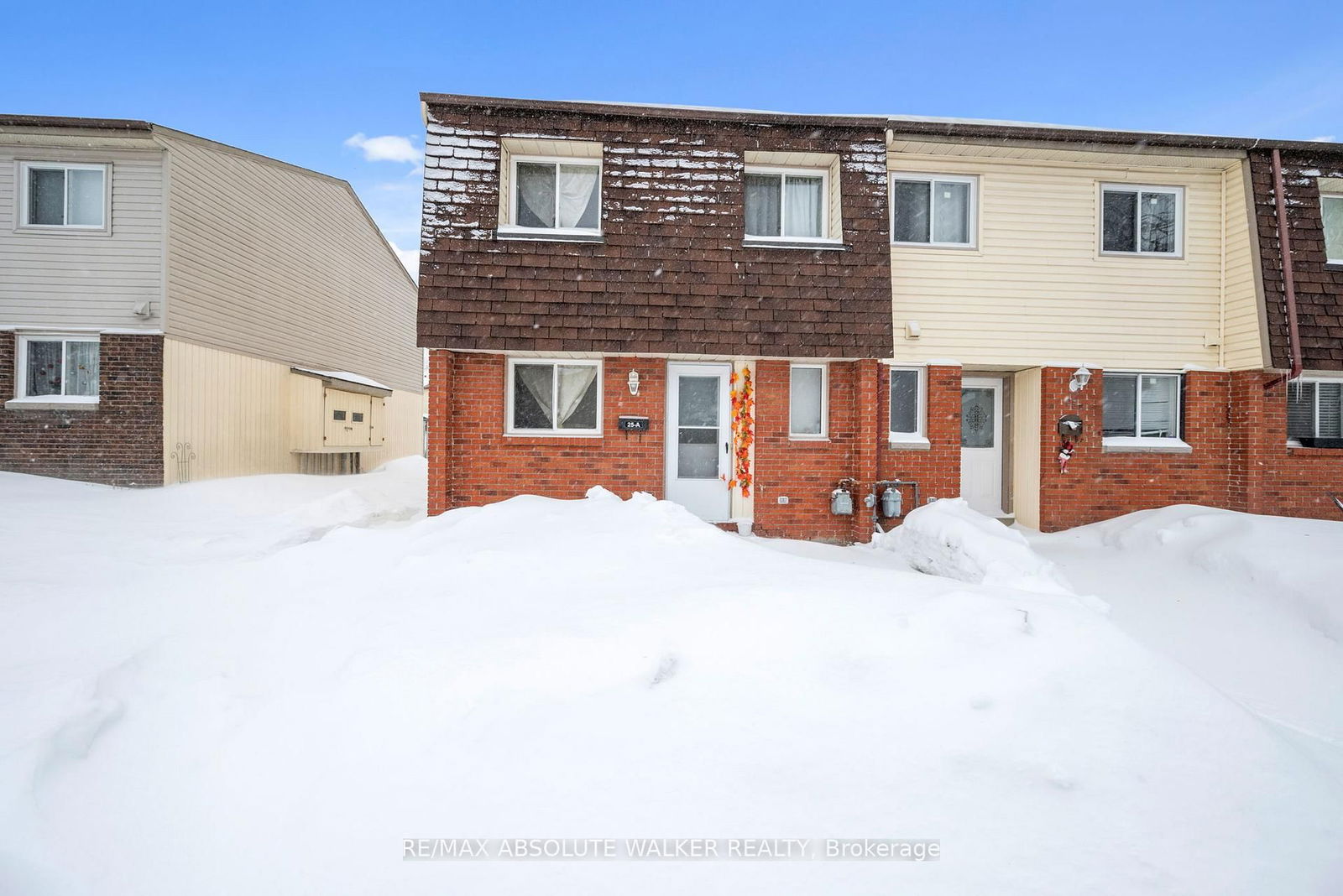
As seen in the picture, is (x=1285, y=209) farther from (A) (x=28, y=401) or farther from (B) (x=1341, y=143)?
(A) (x=28, y=401)

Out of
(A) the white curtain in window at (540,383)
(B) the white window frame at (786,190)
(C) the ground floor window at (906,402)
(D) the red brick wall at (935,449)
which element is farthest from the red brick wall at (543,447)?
(C) the ground floor window at (906,402)

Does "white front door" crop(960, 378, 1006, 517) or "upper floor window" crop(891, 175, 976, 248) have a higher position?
"upper floor window" crop(891, 175, 976, 248)

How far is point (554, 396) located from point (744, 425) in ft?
8.93

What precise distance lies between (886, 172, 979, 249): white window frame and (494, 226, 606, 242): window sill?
435cm

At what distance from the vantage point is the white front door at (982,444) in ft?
30.6

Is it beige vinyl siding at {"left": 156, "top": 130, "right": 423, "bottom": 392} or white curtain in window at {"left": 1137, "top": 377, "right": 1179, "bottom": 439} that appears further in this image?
beige vinyl siding at {"left": 156, "top": 130, "right": 423, "bottom": 392}

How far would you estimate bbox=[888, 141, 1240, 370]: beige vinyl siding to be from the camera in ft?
28.1

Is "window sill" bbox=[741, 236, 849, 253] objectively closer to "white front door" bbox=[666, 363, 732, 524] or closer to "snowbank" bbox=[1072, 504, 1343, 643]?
"white front door" bbox=[666, 363, 732, 524]

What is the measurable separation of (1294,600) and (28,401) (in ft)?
54.9

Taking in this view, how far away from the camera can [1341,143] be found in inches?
336

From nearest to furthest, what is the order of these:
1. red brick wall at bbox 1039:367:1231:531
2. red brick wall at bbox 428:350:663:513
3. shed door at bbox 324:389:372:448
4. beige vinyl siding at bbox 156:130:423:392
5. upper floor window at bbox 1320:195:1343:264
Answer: red brick wall at bbox 428:350:663:513, red brick wall at bbox 1039:367:1231:531, upper floor window at bbox 1320:195:1343:264, beige vinyl siding at bbox 156:130:423:392, shed door at bbox 324:389:372:448

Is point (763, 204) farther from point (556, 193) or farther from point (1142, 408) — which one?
point (1142, 408)

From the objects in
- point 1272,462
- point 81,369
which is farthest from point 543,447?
point 1272,462

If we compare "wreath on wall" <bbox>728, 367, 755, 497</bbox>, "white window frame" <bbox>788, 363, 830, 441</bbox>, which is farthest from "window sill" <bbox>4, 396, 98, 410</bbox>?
"white window frame" <bbox>788, 363, 830, 441</bbox>
